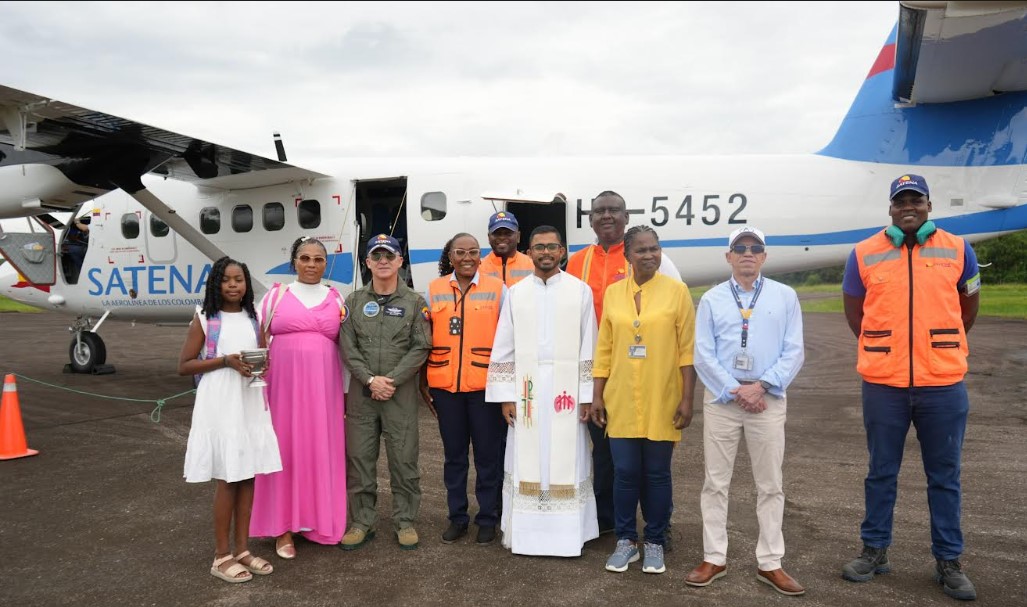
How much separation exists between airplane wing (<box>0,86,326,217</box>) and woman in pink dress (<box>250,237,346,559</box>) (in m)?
4.94

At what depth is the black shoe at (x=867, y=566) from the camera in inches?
148

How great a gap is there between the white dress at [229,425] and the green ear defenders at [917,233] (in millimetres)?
3789

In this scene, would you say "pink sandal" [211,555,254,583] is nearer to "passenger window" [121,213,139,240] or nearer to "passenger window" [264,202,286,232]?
"passenger window" [264,202,286,232]

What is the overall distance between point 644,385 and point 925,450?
1638mm

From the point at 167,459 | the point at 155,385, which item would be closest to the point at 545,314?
the point at 167,459

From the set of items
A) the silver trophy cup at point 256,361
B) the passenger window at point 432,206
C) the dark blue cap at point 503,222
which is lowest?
the silver trophy cup at point 256,361

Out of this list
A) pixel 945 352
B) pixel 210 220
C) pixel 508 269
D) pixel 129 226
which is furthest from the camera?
pixel 129 226

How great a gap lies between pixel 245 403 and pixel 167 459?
3223 mm

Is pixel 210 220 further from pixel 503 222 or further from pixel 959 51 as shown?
pixel 959 51

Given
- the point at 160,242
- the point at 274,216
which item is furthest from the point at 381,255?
the point at 160,242

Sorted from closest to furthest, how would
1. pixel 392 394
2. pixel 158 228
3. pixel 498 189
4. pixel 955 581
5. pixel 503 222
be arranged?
1. pixel 955 581
2. pixel 392 394
3. pixel 503 222
4. pixel 498 189
5. pixel 158 228

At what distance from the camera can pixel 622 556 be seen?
157 inches

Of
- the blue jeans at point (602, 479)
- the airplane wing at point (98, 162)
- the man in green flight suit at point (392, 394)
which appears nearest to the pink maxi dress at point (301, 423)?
the man in green flight suit at point (392, 394)

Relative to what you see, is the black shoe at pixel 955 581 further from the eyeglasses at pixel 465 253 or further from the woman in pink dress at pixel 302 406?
the woman in pink dress at pixel 302 406
